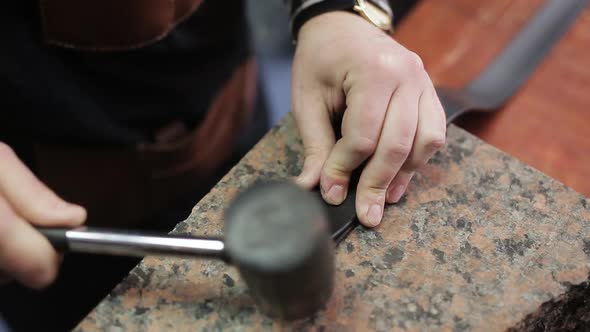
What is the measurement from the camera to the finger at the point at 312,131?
2.16 ft

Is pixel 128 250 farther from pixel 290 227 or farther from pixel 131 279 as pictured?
pixel 290 227

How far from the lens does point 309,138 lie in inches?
26.8

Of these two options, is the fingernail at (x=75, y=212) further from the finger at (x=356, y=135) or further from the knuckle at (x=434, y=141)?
the knuckle at (x=434, y=141)

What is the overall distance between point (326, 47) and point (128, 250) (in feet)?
1.13

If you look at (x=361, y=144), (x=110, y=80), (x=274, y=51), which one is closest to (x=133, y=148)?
(x=110, y=80)

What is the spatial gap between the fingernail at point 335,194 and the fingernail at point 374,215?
0.12 ft

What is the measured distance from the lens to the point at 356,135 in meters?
0.62

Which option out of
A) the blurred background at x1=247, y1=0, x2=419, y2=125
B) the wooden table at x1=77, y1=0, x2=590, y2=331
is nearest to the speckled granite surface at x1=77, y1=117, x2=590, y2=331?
the wooden table at x1=77, y1=0, x2=590, y2=331

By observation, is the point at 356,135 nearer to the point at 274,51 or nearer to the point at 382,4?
the point at 382,4

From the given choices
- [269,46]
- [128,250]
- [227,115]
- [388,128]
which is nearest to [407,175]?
[388,128]

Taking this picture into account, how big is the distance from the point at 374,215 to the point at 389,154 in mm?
73

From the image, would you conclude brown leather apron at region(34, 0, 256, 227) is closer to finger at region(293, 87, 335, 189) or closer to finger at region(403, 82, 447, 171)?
finger at region(293, 87, 335, 189)

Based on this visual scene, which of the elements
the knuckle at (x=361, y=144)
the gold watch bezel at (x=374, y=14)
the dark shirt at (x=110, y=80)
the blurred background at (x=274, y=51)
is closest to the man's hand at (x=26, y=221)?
the dark shirt at (x=110, y=80)

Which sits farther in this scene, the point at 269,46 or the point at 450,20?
the point at 269,46
